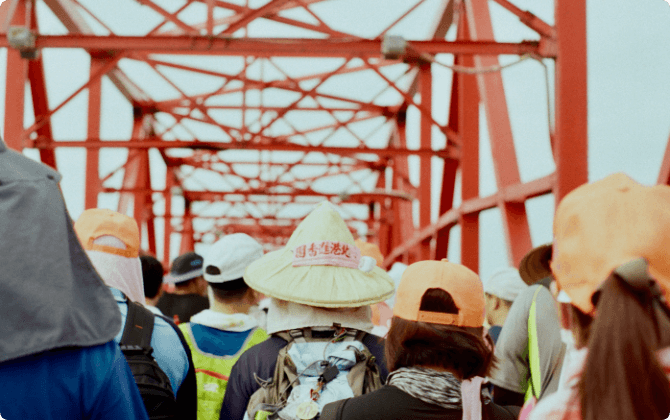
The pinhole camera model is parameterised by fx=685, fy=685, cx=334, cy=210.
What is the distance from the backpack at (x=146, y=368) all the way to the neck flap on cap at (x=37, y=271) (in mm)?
718

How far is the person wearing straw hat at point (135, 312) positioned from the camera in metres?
2.39

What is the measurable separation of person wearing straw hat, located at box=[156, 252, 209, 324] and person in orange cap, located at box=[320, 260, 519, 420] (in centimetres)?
310

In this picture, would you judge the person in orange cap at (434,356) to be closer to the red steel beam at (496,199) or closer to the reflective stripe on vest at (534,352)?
the reflective stripe on vest at (534,352)

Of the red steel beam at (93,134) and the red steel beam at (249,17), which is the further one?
the red steel beam at (93,134)

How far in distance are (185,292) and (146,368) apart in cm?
294

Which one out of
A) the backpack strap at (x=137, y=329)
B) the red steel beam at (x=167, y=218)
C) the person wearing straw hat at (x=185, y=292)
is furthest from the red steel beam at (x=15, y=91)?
the red steel beam at (x=167, y=218)

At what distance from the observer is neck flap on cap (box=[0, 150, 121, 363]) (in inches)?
60.0

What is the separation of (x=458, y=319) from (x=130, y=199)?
1725cm

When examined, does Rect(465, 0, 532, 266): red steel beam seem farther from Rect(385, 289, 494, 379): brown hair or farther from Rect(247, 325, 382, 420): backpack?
Rect(385, 289, 494, 379): brown hair

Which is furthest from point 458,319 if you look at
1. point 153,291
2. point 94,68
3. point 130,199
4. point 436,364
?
point 130,199

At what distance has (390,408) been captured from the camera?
201 centimetres

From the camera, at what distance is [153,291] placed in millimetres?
4375

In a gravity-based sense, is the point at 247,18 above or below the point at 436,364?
above

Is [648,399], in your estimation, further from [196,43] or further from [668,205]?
[196,43]
